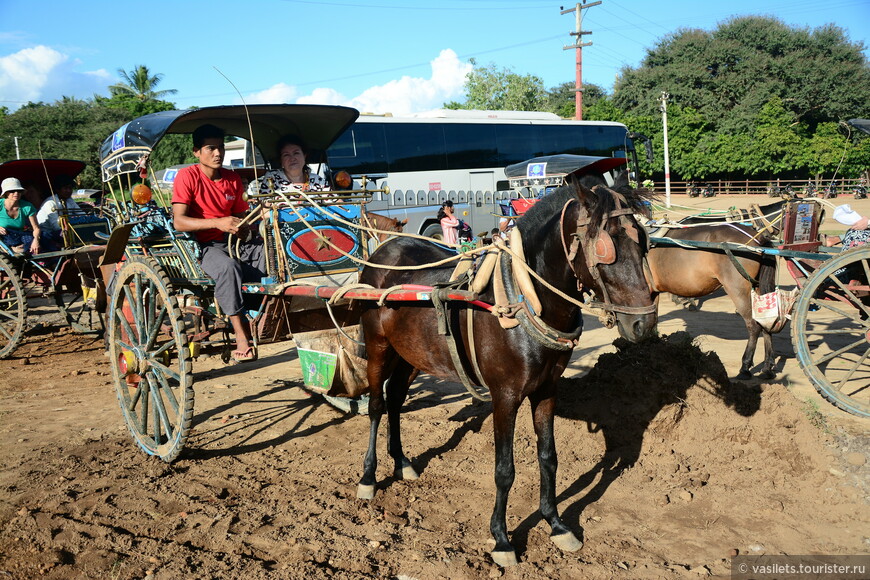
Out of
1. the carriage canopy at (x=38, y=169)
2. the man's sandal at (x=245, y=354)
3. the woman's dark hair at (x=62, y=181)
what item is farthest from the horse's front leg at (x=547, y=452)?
the woman's dark hair at (x=62, y=181)

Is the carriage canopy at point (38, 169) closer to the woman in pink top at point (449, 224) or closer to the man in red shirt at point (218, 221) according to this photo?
the man in red shirt at point (218, 221)

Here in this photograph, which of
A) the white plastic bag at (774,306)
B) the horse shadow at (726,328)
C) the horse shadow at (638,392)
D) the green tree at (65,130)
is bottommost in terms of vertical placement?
the horse shadow at (726,328)

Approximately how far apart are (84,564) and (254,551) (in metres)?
0.91

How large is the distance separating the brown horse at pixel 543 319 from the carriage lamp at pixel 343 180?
1634 mm

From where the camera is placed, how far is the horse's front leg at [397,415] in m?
4.73

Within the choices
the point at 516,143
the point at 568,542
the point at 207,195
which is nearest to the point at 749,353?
the point at 568,542

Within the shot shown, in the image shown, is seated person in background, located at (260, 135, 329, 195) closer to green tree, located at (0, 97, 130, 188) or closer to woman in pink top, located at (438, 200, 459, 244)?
woman in pink top, located at (438, 200, 459, 244)

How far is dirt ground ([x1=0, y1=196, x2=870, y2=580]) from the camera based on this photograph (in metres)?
3.54

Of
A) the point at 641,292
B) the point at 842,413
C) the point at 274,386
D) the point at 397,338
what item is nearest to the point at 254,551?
the point at 397,338

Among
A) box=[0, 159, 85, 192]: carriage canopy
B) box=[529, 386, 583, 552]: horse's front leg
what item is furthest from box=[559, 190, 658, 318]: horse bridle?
box=[0, 159, 85, 192]: carriage canopy

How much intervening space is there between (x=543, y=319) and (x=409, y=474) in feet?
6.34

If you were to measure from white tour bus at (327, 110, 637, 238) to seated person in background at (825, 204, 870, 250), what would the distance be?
9433mm

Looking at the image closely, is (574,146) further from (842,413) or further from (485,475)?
(485,475)

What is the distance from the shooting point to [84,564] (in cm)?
342
